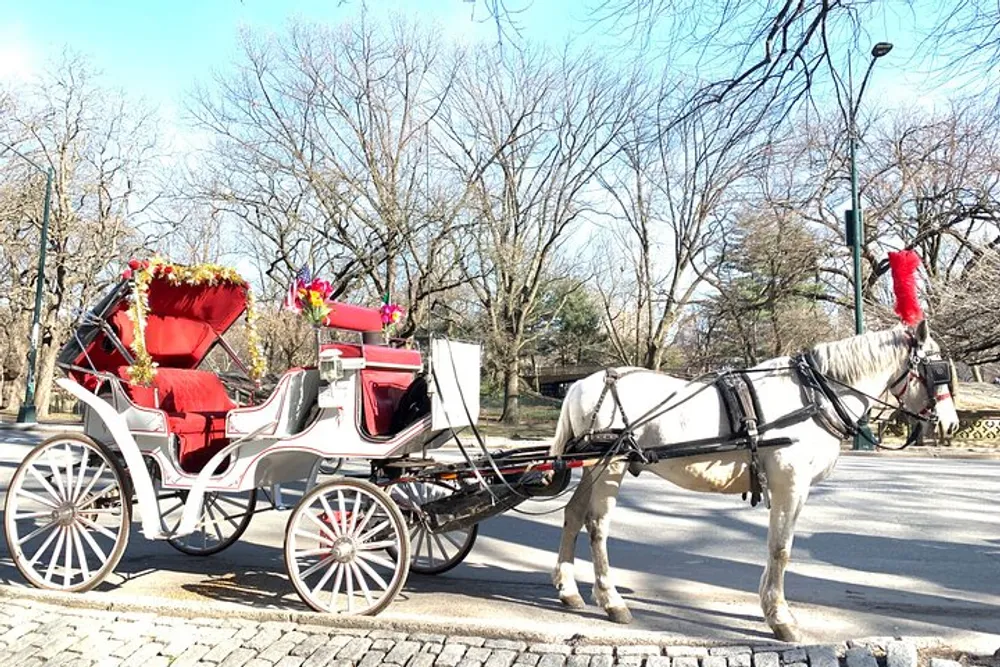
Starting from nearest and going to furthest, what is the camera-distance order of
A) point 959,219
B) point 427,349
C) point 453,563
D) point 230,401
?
point 427,349 < point 453,563 < point 230,401 < point 959,219

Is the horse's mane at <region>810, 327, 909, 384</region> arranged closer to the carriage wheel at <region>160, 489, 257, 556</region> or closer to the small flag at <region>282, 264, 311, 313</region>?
the small flag at <region>282, 264, 311, 313</region>

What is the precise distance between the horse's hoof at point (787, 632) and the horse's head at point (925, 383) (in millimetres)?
1516

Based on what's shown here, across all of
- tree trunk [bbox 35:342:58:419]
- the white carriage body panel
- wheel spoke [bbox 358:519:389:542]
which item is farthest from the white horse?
tree trunk [bbox 35:342:58:419]

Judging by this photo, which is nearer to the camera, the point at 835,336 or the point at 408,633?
the point at 408,633

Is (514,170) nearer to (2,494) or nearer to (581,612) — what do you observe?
(2,494)

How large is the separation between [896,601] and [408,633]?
3.34 metres

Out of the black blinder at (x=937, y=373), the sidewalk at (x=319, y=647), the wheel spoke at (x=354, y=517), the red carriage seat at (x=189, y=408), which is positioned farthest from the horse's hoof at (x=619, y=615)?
the red carriage seat at (x=189, y=408)

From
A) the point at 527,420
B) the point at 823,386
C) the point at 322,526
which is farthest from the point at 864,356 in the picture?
the point at 527,420

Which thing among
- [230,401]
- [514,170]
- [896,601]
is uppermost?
[514,170]

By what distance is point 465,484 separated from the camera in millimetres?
5773

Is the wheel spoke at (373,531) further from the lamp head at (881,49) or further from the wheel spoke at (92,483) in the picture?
the lamp head at (881,49)

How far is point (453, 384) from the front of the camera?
18.6 ft

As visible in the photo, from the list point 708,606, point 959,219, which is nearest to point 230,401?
point 708,606

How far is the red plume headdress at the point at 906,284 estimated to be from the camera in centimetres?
493
